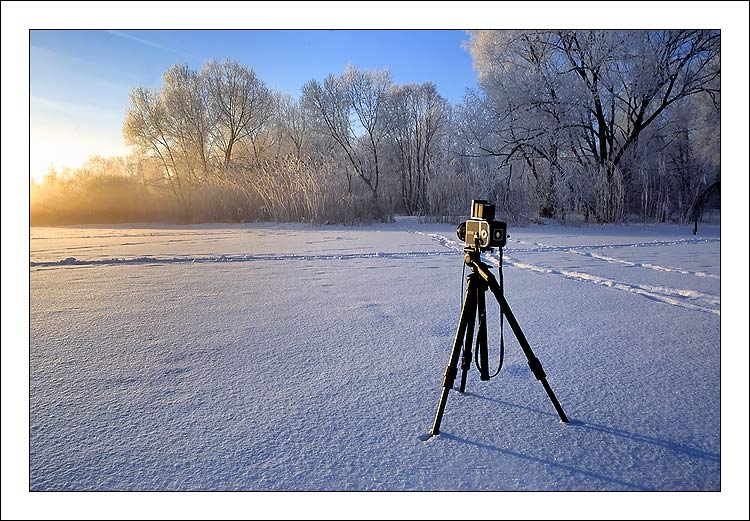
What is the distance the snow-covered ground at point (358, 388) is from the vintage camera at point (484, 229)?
0.66 metres

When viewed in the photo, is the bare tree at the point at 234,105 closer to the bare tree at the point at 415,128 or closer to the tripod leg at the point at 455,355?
the bare tree at the point at 415,128

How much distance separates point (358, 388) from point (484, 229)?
2.86 feet

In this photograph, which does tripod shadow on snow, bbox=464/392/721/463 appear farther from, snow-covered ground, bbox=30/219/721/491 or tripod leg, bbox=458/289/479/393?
tripod leg, bbox=458/289/479/393

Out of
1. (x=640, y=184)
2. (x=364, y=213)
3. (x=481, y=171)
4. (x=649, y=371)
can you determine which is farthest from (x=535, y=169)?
(x=649, y=371)

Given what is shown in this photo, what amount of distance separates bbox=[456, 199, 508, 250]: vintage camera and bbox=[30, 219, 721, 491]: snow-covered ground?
661 mm

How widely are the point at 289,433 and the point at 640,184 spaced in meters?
13.1

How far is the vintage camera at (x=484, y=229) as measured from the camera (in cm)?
147

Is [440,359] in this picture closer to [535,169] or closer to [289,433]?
[289,433]

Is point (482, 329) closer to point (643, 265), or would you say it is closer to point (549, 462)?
point (549, 462)

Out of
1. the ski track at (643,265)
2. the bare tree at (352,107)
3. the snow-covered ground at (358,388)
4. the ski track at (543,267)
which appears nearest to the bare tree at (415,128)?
the bare tree at (352,107)

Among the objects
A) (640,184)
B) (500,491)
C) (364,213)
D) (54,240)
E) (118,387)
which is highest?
(640,184)

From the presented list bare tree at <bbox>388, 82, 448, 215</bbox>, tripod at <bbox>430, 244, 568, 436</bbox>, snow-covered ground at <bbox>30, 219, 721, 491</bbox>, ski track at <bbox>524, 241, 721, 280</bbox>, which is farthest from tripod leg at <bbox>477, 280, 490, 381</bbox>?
bare tree at <bbox>388, 82, 448, 215</bbox>

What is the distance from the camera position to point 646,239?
25.6 feet

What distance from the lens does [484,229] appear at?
1.48m
